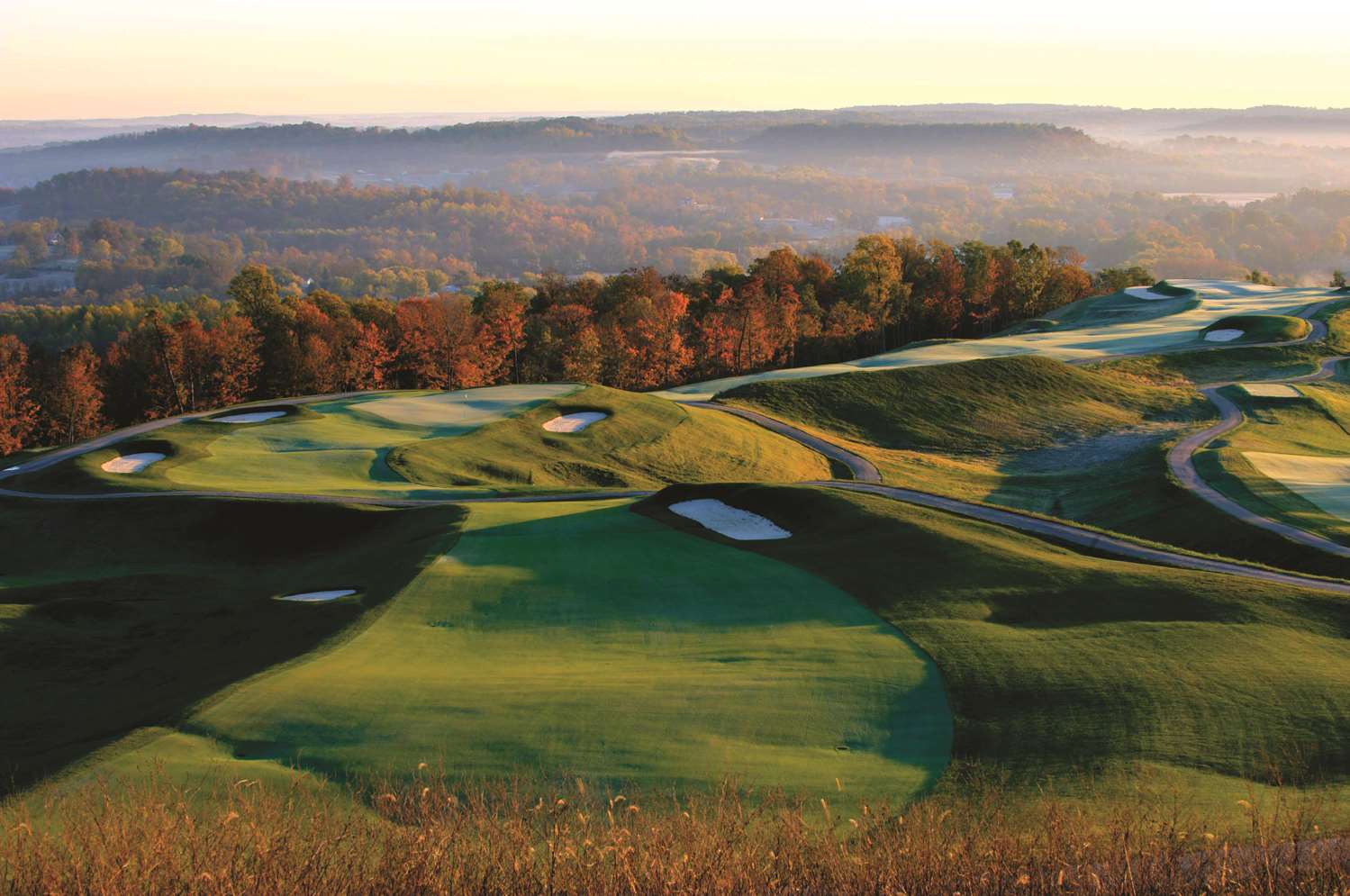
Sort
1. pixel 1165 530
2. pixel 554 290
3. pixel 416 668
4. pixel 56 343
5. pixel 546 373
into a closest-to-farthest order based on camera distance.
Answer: pixel 416 668 < pixel 1165 530 < pixel 546 373 < pixel 554 290 < pixel 56 343

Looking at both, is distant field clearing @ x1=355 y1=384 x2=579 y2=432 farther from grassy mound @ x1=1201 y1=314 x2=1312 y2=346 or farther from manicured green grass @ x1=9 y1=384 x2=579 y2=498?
grassy mound @ x1=1201 y1=314 x2=1312 y2=346

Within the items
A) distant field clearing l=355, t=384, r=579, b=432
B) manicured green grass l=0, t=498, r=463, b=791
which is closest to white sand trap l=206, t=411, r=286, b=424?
distant field clearing l=355, t=384, r=579, b=432

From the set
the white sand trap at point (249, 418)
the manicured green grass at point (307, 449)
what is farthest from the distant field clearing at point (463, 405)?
the white sand trap at point (249, 418)

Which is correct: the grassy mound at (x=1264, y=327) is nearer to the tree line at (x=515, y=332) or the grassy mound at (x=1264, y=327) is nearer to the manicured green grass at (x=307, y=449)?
the tree line at (x=515, y=332)

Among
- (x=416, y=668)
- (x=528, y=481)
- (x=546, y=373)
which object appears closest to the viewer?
(x=416, y=668)

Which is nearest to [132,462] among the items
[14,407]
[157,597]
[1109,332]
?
[157,597]

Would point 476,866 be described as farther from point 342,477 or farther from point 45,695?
point 342,477

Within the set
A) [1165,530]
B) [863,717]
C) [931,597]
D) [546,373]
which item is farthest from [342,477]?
[546,373]
